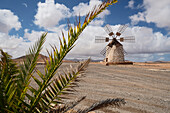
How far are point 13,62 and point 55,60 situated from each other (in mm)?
1051

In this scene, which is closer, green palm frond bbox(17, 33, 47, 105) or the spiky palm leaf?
the spiky palm leaf

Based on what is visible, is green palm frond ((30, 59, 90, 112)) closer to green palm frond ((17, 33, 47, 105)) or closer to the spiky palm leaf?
the spiky palm leaf

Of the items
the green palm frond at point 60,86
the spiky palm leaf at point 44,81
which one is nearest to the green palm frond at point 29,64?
the spiky palm leaf at point 44,81

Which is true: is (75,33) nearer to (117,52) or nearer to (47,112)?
(47,112)

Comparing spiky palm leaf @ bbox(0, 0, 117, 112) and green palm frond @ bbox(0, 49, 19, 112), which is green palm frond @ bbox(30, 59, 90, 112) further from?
green palm frond @ bbox(0, 49, 19, 112)

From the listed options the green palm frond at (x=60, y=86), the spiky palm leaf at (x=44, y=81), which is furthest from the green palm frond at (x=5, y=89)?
the green palm frond at (x=60, y=86)

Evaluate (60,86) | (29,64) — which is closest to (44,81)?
(60,86)

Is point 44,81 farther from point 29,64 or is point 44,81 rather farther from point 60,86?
point 29,64

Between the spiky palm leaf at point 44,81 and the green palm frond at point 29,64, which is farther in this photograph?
the green palm frond at point 29,64

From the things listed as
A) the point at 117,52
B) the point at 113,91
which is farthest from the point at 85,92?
the point at 117,52

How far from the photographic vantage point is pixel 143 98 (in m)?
4.65

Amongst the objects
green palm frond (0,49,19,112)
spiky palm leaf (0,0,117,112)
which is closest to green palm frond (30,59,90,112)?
spiky palm leaf (0,0,117,112)

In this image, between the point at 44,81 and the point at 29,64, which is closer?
the point at 44,81

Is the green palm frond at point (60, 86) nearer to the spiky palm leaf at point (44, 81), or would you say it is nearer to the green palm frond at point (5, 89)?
the spiky palm leaf at point (44, 81)
